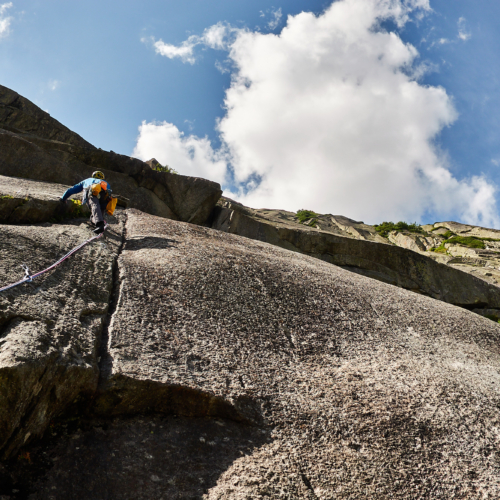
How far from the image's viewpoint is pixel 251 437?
531 cm

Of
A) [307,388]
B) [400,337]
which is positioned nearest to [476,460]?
[307,388]

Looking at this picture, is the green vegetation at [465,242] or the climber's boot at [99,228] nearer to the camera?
the climber's boot at [99,228]

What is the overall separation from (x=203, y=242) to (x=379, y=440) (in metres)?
7.62

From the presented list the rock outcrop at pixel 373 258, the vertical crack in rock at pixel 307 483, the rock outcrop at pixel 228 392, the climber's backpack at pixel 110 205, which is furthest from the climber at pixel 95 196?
the rock outcrop at pixel 373 258

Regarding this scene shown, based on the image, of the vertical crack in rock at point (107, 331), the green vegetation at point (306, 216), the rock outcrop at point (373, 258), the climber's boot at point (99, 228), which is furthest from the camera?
the green vegetation at point (306, 216)

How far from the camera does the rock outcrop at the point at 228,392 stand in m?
4.66

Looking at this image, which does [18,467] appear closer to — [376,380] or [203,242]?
[376,380]

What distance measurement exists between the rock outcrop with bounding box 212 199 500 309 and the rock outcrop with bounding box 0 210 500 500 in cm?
1516

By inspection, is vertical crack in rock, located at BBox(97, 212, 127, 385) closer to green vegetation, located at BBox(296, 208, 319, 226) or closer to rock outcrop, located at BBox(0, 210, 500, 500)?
rock outcrop, located at BBox(0, 210, 500, 500)

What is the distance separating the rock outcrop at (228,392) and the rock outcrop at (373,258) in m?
15.2

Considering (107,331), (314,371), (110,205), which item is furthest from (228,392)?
(110,205)

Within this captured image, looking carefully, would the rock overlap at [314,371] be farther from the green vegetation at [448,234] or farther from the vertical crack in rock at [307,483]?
the green vegetation at [448,234]

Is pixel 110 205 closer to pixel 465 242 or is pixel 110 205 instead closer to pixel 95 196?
pixel 95 196

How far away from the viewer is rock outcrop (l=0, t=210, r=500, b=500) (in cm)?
466
